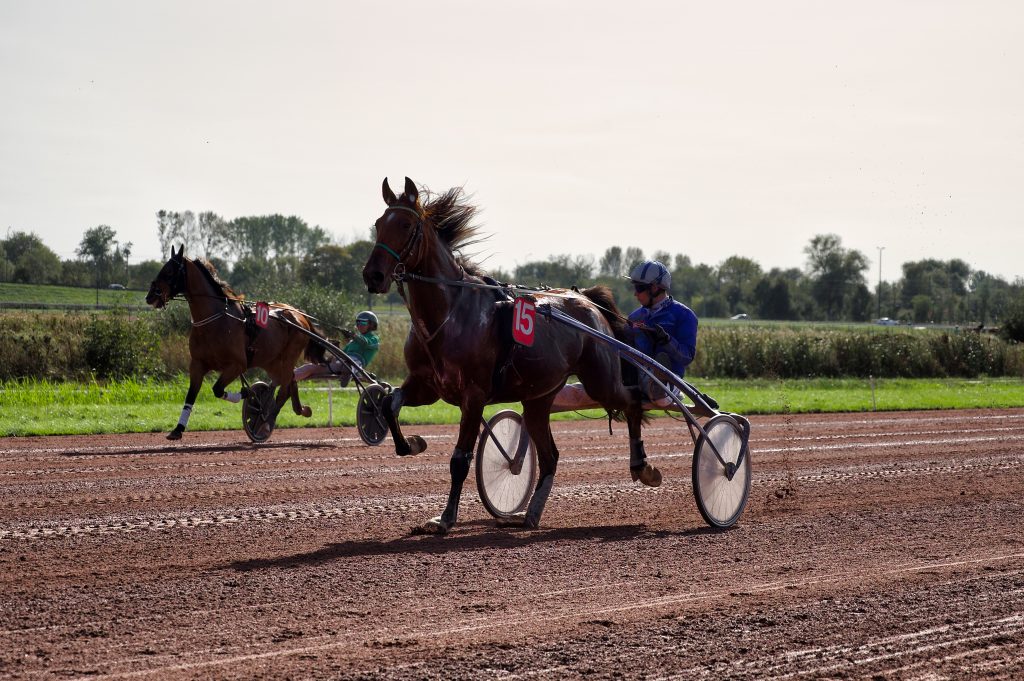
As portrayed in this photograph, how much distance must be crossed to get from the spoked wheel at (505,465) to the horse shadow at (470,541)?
0.19m

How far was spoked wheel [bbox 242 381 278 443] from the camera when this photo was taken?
13.1m

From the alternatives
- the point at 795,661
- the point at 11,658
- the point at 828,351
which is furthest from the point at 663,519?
the point at 828,351

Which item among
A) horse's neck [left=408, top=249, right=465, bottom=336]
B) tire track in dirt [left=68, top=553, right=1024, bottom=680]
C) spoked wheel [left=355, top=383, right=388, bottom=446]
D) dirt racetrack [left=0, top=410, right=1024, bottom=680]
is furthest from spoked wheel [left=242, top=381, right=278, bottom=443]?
tire track in dirt [left=68, top=553, right=1024, bottom=680]

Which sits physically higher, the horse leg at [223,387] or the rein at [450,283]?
the rein at [450,283]

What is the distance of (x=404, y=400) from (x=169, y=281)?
22.3 ft

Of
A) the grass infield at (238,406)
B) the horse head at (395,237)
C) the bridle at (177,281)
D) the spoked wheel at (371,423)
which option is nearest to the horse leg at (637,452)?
the horse head at (395,237)

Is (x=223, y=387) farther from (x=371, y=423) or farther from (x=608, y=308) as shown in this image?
(x=608, y=308)

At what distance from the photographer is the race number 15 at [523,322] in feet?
22.7

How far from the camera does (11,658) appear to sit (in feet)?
13.6

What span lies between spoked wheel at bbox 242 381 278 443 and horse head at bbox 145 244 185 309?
140 cm

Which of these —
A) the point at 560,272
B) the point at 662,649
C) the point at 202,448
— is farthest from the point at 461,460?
the point at 560,272

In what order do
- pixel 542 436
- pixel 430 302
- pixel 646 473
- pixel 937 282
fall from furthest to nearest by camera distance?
pixel 937 282, pixel 646 473, pixel 542 436, pixel 430 302

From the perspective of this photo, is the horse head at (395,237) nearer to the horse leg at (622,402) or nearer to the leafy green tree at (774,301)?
the horse leg at (622,402)

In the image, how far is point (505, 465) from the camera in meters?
7.77
